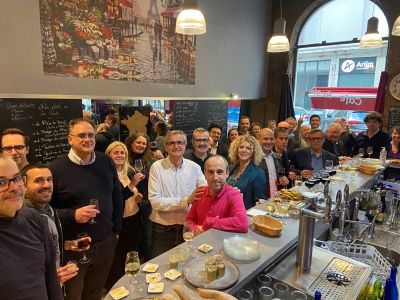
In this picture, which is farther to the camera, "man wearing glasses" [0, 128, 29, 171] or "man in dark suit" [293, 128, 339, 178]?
"man in dark suit" [293, 128, 339, 178]

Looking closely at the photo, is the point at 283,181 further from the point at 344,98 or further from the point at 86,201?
the point at 344,98

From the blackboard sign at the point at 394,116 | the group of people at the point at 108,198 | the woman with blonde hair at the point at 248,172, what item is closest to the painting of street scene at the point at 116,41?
the group of people at the point at 108,198

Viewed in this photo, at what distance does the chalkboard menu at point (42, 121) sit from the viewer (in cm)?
342

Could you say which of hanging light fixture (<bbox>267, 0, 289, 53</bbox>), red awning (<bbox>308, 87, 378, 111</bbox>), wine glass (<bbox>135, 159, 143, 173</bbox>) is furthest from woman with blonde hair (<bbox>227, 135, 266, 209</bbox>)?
red awning (<bbox>308, 87, 378, 111</bbox>)

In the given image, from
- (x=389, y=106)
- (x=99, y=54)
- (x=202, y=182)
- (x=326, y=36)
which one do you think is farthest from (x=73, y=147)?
(x=326, y=36)

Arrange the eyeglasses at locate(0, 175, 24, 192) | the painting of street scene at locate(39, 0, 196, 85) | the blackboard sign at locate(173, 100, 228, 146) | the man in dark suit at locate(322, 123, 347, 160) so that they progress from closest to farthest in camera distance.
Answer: the eyeglasses at locate(0, 175, 24, 192) < the painting of street scene at locate(39, 0, 196, 85) < the man in dark suit at locate(322, 123, 347, 160) < the blackboard sign at locate(173, 100, 228, 146)

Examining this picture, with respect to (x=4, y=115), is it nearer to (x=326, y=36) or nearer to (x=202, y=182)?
(x=202, y=182)

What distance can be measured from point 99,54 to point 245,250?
3698 millimetres

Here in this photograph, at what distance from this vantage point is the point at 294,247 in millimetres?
1952

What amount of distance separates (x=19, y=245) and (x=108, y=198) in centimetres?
108

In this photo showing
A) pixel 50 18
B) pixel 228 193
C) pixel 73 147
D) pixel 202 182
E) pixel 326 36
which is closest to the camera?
pixel 228 193

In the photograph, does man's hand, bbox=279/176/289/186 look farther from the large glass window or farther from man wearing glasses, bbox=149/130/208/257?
the large glass window

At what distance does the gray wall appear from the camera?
3361mm

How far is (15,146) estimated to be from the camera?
2512mm
